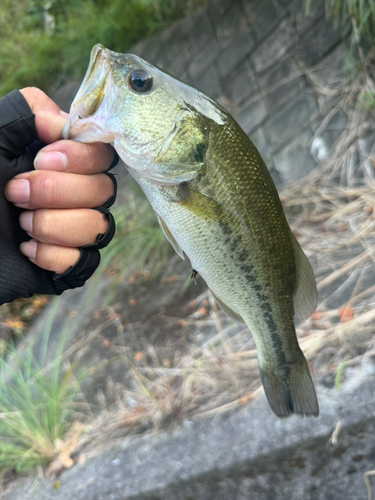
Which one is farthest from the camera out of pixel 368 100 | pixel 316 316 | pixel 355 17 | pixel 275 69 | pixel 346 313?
pixel 275 69

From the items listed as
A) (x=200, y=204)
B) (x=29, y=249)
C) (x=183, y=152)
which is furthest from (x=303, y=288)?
(x=29, y=249)

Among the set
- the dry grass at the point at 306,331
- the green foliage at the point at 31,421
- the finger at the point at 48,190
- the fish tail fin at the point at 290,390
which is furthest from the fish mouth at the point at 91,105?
the green foliage at the point at 31,421

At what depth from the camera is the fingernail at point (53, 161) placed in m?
1.02

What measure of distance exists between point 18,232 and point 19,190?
18cm

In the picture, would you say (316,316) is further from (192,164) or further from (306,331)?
(192,164)

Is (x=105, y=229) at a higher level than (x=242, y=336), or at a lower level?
higher

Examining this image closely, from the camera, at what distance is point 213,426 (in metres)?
1.80

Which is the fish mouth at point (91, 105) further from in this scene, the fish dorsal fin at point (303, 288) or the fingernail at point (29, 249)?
the fish dorsal fin at point (303, 288)

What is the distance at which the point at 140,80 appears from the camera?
1.04 m

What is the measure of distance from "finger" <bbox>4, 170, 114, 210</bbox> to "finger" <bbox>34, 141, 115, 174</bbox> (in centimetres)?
2

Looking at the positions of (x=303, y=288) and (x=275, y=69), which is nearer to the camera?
(x=303, y=288)

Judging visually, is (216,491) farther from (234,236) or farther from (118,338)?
(118,338)

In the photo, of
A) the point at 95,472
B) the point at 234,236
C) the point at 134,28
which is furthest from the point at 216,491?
the point at 134,28

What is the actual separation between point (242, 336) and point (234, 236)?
4.38ft
